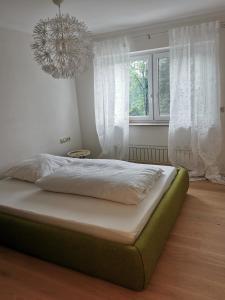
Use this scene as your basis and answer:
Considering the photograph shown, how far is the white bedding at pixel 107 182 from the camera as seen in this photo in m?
2.06

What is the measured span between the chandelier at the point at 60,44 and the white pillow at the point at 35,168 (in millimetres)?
1090

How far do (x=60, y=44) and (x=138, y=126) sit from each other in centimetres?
212

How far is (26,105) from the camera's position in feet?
10.8

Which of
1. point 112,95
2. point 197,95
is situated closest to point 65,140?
point 112,95

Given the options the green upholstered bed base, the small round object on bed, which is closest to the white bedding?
the green upholstered bed base

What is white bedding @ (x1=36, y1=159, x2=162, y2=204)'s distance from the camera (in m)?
2.06

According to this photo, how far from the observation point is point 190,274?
1792 mm

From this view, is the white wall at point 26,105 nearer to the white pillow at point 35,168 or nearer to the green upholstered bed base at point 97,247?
the white pillow at point 35,168

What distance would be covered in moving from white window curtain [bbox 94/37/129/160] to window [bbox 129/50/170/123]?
26cm

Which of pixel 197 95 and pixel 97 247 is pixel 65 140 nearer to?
pixel 197 95

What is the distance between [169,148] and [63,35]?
2.21 m

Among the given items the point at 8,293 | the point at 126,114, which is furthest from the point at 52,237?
the point at 126,114

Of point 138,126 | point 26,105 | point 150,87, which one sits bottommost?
point 138,126

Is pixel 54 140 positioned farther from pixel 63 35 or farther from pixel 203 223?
pixel 203 223
